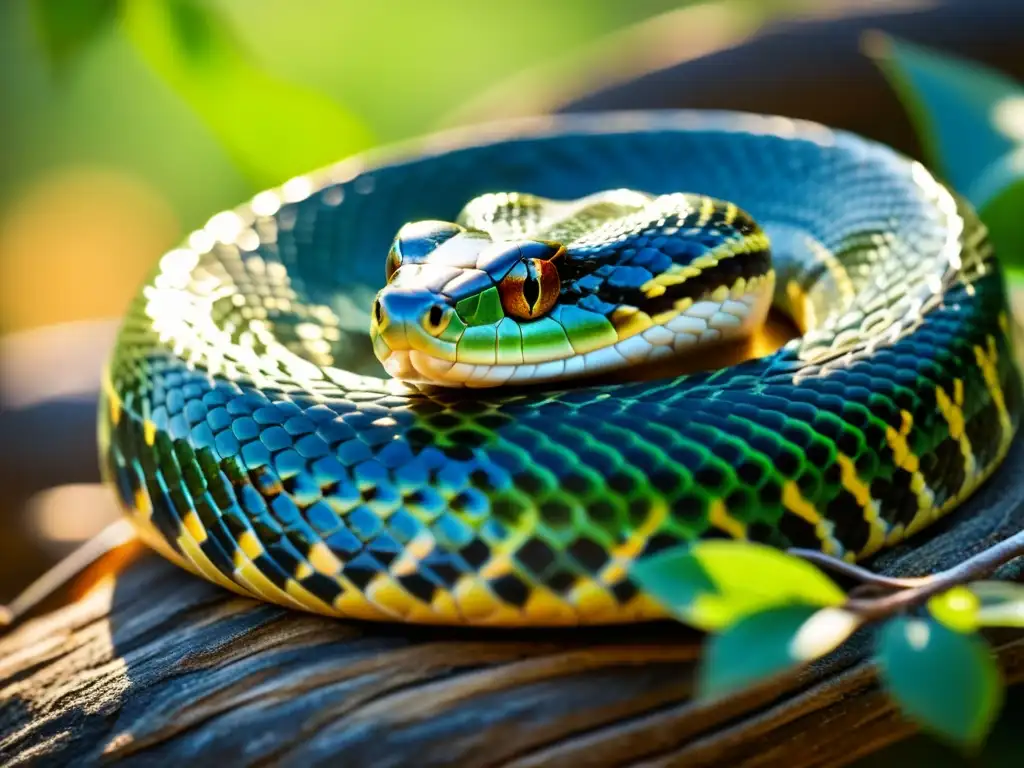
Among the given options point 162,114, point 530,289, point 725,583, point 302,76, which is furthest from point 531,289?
point 162,114

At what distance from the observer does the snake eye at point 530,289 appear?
1.97 meters

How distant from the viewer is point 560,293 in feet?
6.76

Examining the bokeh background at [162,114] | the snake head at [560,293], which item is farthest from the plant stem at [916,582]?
the bokeh background at [162,114]

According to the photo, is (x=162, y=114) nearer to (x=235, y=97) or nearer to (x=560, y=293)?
(x=235, y=97)

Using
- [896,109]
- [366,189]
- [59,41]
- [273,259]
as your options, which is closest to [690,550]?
[59,41]

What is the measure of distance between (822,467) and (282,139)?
1613 mm

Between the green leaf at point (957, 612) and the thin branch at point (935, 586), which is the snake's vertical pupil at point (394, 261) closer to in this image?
the thin branch at point (935, 586)

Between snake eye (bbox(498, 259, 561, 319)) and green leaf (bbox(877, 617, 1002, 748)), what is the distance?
1.00m

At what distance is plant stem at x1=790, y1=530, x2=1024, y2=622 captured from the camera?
1.31 metres

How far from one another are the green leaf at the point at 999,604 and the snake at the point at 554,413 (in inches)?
22.2

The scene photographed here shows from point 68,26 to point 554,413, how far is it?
995 mm

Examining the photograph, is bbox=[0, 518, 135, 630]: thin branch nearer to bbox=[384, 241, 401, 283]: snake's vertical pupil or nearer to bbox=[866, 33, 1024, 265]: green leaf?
bbox=[384, 241, 401, 283]: snake's vertical pupil

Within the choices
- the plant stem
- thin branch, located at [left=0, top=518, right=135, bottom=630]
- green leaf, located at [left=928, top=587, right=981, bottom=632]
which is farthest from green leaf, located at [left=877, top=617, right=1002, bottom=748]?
thin branch, located at [left=0, top=518, right=135, bottom=630]

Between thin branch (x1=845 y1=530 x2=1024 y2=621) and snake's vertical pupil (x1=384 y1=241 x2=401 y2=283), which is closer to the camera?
thin branch (x1=845 y1=530 x2=1024 y2=621)
